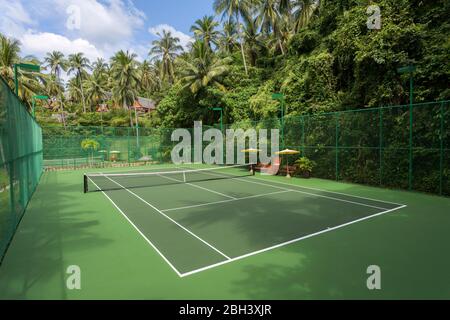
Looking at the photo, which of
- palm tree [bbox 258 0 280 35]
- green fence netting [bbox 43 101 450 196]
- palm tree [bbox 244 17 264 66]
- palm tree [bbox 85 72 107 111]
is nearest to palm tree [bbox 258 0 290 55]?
palm tree [bbox 258 0 280 35]

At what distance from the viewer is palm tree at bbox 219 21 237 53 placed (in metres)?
36.2

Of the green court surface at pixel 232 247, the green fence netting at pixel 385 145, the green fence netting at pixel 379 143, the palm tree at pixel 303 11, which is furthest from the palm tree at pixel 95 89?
the green court surface at pixel 232 247

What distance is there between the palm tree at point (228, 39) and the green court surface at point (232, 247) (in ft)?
103

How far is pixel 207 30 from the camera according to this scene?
37188 mm

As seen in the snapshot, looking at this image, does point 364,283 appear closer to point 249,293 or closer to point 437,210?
point 249,293

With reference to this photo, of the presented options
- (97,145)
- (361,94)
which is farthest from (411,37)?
(97,145)

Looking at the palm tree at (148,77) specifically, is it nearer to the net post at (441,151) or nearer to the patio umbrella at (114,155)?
the patio umbrella at (114,155)

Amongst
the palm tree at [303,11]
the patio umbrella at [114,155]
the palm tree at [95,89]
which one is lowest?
the patio umbrella at [114,155]

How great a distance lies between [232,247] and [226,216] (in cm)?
214

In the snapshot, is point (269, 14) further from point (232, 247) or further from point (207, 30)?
point (232, 247)

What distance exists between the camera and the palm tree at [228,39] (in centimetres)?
3621

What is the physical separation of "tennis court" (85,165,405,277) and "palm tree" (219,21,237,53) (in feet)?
95.5
